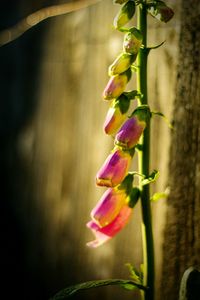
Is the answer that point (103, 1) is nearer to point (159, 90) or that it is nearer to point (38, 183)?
point (159, 90)

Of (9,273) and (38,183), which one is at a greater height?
(38,183)

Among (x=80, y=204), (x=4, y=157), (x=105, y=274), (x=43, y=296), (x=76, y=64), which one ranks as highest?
(x=76, y=64)

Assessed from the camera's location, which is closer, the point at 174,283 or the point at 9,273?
the point at 174,283

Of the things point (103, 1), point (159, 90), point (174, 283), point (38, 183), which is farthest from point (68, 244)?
point (103, 1)

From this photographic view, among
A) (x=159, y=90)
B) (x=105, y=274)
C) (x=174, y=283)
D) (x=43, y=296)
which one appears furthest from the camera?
(x=43, y=296)

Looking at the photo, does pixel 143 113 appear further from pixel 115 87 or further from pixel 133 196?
Answer: pixel 133 196

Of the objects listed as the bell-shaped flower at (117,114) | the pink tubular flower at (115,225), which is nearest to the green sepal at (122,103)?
the bell-shaped flower at (117,114)

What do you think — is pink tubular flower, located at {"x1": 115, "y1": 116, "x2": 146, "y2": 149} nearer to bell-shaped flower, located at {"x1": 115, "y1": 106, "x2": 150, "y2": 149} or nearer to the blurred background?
bell-shaped flower, located at {"x1": 115, "y1": 106, "x2": 150, "y2": 149}
